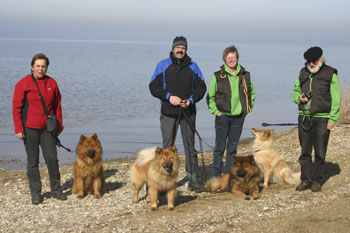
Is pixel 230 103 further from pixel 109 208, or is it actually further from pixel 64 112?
pixel 64 112

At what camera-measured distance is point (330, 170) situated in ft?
24.9

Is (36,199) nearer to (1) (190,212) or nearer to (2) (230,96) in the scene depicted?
(1) (190,212)

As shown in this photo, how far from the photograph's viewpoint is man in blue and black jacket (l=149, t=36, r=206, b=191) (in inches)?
242

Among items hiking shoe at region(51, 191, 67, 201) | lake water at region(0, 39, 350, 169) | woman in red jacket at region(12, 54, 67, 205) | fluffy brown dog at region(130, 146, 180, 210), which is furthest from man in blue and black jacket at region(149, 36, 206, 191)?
lake water at region(0, 39, 350, 169)

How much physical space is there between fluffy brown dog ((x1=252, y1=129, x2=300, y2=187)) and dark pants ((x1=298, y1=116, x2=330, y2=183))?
45cm

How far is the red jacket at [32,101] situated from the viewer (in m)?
6.04

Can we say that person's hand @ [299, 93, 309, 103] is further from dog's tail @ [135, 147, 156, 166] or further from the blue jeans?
dog's tail @ [135, 147, 156, 166]

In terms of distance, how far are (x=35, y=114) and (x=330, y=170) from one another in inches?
194

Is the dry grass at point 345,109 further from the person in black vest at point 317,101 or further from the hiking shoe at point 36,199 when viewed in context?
the hiking shoe at point 36,199

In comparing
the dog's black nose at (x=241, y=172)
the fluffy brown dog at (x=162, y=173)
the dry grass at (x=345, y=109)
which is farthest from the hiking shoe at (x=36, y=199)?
the dry grass at (x=345, y=109)

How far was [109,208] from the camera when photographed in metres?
6.10

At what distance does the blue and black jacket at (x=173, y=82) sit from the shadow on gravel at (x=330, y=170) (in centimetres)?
262

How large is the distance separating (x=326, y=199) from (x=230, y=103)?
1.84 m

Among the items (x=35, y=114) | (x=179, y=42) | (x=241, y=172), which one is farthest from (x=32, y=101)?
(x=241, y=172)
